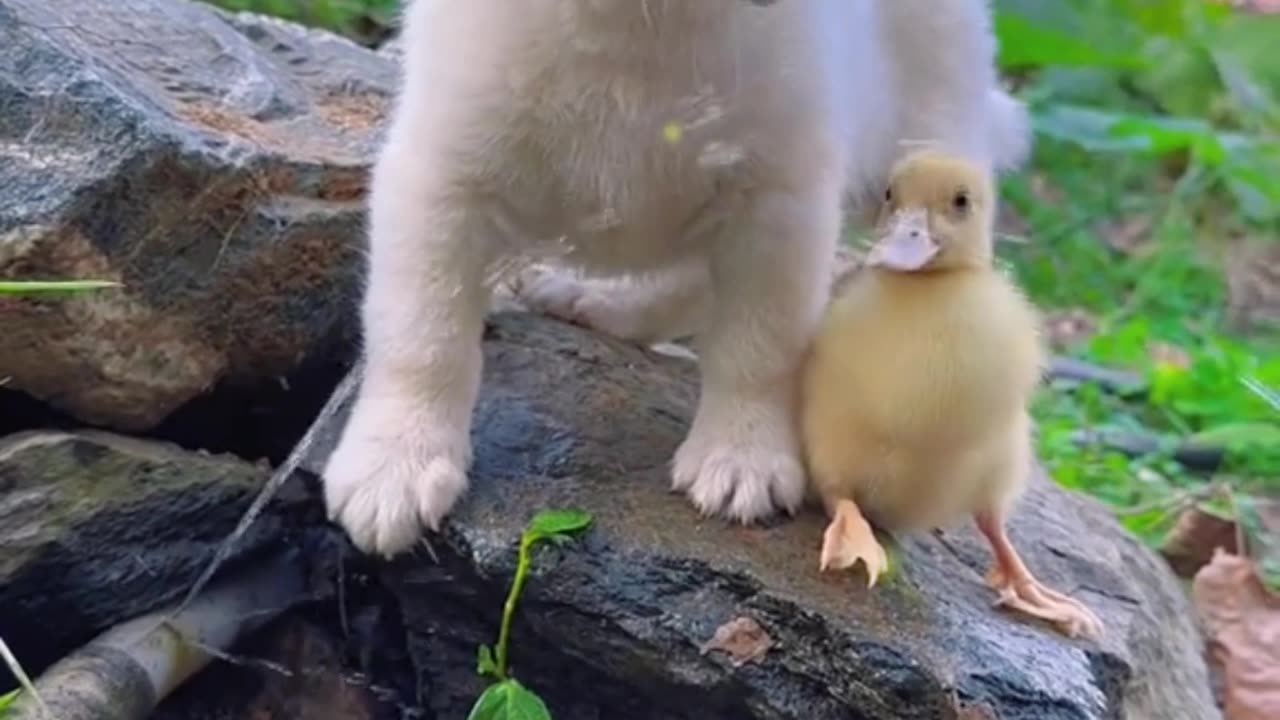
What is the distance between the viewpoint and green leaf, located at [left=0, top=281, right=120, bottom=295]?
1.98m

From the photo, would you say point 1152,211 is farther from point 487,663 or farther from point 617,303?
point 487,663

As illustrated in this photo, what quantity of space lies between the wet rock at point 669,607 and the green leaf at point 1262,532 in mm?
747

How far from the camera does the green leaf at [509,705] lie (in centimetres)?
192

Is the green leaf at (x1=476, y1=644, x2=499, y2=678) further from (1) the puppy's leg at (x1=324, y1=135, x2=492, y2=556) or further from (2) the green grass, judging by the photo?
(2) the green grass

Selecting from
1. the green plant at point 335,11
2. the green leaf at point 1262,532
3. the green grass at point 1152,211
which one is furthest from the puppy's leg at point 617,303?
the green plant at point 335,11

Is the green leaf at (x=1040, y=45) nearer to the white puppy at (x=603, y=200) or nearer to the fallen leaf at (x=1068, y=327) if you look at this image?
the fallen leaf at (x=1068, y=327)

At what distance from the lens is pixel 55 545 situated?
2119 millimetres

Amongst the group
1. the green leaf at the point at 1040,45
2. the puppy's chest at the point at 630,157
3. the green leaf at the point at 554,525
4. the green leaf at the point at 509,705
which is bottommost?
the green leaf at the point at 1040,45

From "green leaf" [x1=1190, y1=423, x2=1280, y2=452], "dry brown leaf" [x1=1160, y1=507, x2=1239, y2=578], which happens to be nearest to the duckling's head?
"dry brown leaf" [x1=1160, y1=507, x2=1239, y2=578]

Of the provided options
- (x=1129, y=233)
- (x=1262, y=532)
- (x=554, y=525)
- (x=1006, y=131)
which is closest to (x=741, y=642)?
(x=554, y=525)

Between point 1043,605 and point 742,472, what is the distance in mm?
363

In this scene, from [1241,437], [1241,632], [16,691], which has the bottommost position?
[1241,437]

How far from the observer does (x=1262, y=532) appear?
10.9 feet

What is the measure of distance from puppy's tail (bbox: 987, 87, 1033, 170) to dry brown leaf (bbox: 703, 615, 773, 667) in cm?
127
